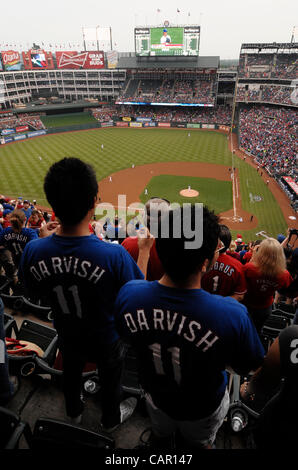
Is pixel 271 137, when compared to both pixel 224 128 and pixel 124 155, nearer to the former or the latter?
pixel 224 128

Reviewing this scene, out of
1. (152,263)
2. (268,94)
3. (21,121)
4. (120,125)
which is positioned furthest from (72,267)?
(268,94)

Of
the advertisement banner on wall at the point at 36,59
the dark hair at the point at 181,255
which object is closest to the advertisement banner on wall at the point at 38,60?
the advertisement banner on wall at the point at 36,59

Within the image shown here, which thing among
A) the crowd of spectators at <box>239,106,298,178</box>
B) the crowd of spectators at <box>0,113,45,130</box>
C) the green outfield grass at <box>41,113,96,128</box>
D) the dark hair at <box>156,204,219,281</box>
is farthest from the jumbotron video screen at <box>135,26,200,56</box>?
the dark hair at <box>156,204,219,281</box>

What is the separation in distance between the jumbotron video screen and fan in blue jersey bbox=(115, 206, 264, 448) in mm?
69145

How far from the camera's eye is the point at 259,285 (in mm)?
Answer: 4586

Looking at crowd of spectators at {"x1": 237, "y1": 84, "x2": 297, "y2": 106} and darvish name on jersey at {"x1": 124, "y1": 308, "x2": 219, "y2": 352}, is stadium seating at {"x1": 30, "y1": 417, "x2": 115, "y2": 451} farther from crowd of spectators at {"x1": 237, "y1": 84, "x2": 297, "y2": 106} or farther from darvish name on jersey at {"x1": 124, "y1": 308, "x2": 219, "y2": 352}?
crowd of spectators at {"x1": 237, "y1": 84, "x2": 297, "y2": 106}

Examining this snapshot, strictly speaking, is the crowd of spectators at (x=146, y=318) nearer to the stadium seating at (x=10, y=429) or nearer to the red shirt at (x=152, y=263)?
the red shirt at (x=152, y=263)

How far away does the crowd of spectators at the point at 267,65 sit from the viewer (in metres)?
52.5

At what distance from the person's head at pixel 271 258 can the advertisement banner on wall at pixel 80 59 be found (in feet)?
258

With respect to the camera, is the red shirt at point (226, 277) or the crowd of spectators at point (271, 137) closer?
the red shirt at point (226, 277)
